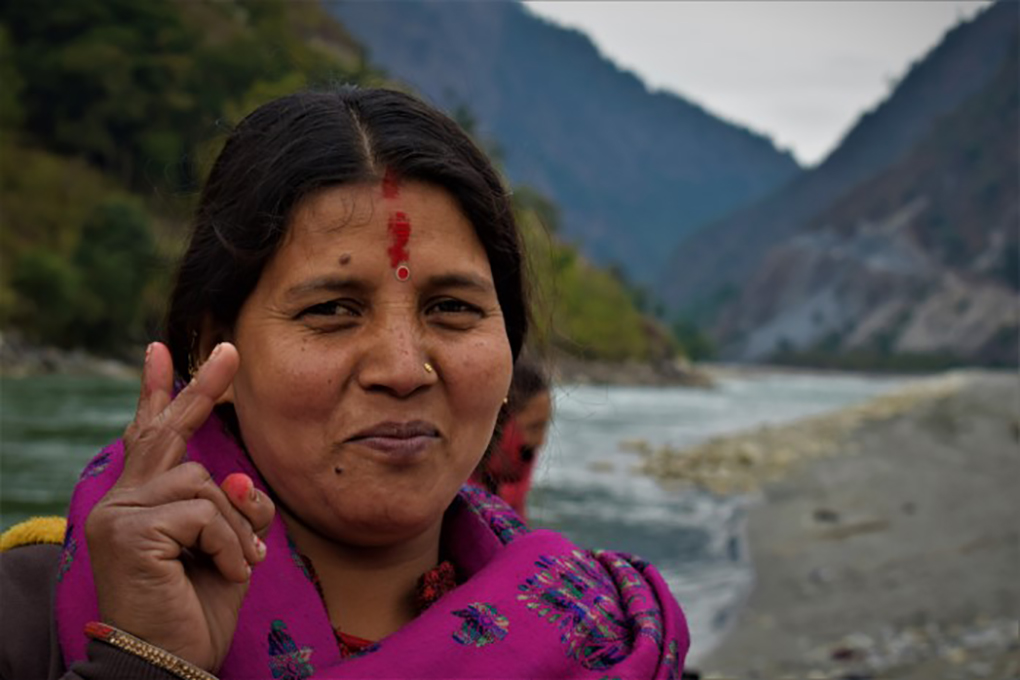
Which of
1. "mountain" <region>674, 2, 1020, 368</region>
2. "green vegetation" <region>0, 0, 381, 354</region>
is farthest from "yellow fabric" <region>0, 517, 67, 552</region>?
"mountain" <region>674, 2, 1020, 368</region>

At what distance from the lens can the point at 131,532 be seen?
3.61 ft

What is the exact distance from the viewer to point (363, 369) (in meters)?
1.38

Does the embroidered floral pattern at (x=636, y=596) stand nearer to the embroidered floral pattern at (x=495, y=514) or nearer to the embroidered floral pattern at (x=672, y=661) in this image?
the embroidered floral pattern at (x=672, y=661)

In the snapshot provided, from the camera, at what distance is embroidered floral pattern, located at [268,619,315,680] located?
1.26 metres

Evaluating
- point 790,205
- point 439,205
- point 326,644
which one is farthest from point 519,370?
point 790,205

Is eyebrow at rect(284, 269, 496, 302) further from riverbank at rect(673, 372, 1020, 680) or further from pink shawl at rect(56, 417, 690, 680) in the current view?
riverbank at rect(673, 372, 1020, 680)

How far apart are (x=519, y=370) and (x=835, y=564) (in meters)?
6.89

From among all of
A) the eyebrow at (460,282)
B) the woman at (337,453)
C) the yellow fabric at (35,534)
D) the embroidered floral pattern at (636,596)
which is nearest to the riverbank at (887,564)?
the embroidered floral pattern at (636,596)

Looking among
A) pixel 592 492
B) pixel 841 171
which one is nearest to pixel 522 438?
pixel 592 492

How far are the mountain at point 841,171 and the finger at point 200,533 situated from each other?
5753 inches

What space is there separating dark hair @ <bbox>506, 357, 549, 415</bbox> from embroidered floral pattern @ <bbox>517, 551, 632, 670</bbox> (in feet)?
1.33

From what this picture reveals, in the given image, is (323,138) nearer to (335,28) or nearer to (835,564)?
(835,564)

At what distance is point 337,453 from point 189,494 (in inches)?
10.6

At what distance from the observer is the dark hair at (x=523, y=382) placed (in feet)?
6.48
